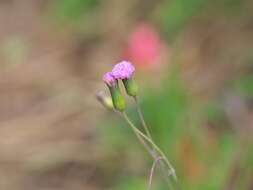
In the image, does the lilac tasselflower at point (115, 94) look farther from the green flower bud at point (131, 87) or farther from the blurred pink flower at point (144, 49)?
the blurred pink flower at point (144, 49)

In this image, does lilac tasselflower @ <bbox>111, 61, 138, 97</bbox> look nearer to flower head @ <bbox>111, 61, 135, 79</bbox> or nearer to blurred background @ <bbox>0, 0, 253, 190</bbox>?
flower head @ <bbox>111, 61, 135, 79</bbox>

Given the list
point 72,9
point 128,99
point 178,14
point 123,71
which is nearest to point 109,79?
point 123,71

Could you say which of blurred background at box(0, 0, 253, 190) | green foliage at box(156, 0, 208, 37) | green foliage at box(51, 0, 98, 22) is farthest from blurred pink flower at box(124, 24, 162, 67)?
green foliage at box(51, 0, 98, 22)

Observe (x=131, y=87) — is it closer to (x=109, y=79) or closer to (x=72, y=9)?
(x=109, y=79)

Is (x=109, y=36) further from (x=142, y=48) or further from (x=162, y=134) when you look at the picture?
(x=162, y=134)

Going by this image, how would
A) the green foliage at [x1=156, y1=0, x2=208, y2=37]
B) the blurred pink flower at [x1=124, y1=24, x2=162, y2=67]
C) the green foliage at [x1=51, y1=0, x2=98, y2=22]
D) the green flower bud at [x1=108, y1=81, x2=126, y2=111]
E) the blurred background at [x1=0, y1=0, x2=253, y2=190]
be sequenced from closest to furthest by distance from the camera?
the green flower bud at [x1=108, y1=81, x2=126, y2=111], the blurred background at [x1=0, y1=0, x2=253, y2=190], the blurred pink flower at [x1=124, y1=24, x2=162, y2=67], the green foliage at [x1=156, y1=0, x2=208, y2=37], the green foliage at [x1=51, y1=0, x2=98, y2=22]

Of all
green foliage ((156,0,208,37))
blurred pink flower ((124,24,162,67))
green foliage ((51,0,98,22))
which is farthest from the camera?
green foliage ((51,0,98,22))

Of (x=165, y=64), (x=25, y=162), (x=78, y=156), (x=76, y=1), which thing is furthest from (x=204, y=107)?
(x=76, y=1)
